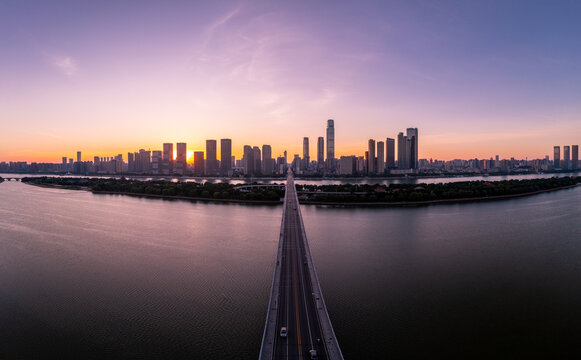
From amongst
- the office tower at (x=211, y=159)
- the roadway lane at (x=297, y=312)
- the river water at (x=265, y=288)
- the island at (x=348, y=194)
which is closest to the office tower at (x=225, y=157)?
the office tower at (x=211, y=159)

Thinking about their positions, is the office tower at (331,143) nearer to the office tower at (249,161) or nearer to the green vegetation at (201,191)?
the office tower at (249,161)

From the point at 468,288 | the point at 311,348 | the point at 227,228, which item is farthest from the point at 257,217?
the point at 311,348

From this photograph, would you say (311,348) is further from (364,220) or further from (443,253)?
(364,220)

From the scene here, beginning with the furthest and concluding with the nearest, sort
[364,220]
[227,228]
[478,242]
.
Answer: [364,220], [227,228], [478,242]

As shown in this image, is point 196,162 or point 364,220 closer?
point 364,220

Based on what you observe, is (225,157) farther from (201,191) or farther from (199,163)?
(201,191)

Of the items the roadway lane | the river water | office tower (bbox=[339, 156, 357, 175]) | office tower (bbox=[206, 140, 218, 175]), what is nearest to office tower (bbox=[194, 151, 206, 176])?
office tower (bbox=[206, 140, 218, 175])

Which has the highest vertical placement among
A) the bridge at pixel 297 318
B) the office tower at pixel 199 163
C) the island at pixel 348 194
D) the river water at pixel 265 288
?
the office tower at pixel 199 163
